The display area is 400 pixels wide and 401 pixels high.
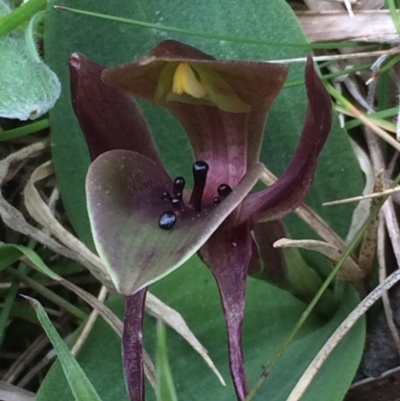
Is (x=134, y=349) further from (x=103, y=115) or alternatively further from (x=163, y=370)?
(x=103, y=115)

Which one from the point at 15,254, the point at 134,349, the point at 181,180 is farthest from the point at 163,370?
the point at 15,254

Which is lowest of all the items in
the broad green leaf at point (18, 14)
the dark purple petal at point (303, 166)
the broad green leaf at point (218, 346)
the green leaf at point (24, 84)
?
the broad green leaf at point (218, 346)

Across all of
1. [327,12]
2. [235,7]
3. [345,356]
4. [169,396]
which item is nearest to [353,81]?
[327,12]

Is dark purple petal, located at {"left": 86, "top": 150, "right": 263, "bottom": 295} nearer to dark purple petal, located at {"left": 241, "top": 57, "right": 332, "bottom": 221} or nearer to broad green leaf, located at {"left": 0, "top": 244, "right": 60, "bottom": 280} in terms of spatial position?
dark purple petal, located at {"left": 241, "top": 57, "right": 332, "bottom": 221}

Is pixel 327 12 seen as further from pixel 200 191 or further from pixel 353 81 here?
pixel 200 191

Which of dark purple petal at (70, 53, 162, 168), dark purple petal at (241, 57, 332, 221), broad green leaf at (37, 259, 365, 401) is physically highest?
dark purple petal at (70, 53, 162, 168)

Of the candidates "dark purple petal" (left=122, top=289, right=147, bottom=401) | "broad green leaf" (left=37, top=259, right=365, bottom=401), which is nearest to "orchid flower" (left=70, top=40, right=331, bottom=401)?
"dark purple petal" (left=122, top=289, right=147, bottom=401)

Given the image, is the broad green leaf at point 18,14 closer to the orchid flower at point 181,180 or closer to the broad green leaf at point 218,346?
the orchid flower at point 181,180

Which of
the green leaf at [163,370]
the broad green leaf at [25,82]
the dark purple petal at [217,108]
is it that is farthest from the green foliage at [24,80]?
the green leaf at [163,370]
